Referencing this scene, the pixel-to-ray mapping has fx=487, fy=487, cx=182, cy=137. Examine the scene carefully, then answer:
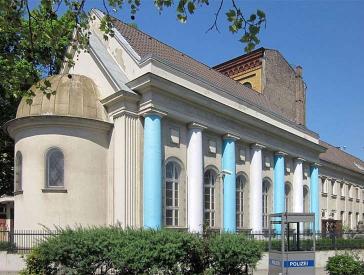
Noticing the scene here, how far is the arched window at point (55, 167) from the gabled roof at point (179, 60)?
6.29 m

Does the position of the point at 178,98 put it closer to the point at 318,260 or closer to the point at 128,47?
the point at 128,47

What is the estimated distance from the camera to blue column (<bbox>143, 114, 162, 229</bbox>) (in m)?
22.4

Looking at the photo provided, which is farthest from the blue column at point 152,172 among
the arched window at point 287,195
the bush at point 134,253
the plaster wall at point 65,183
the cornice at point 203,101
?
the arched window at point 287,195

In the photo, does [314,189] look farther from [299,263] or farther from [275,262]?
[299,263]

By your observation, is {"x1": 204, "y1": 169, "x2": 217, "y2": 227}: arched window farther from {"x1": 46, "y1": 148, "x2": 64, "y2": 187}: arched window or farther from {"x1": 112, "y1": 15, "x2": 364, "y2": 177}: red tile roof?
{"x1": 46, "y1": 148, "x2": 64, "y2": 187}: arched window

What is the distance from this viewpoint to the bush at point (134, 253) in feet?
46.7

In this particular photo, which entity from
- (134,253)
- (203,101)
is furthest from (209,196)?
(134,253)

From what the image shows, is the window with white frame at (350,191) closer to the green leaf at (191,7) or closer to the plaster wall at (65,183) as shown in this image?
the plaster wall at (65,183)

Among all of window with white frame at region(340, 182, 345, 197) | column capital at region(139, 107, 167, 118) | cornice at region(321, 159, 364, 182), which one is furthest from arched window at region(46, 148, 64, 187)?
window with white frame at region(340, 182, 345, 197)

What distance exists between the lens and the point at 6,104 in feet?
99.4

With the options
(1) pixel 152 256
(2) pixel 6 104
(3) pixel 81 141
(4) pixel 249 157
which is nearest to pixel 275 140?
(4) pixel 249 157

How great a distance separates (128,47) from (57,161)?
7.02m

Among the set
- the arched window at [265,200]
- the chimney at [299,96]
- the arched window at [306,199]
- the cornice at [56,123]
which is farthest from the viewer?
the chimney at [299,96]

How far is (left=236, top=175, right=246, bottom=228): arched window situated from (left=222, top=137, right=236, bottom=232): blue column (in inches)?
60.0
